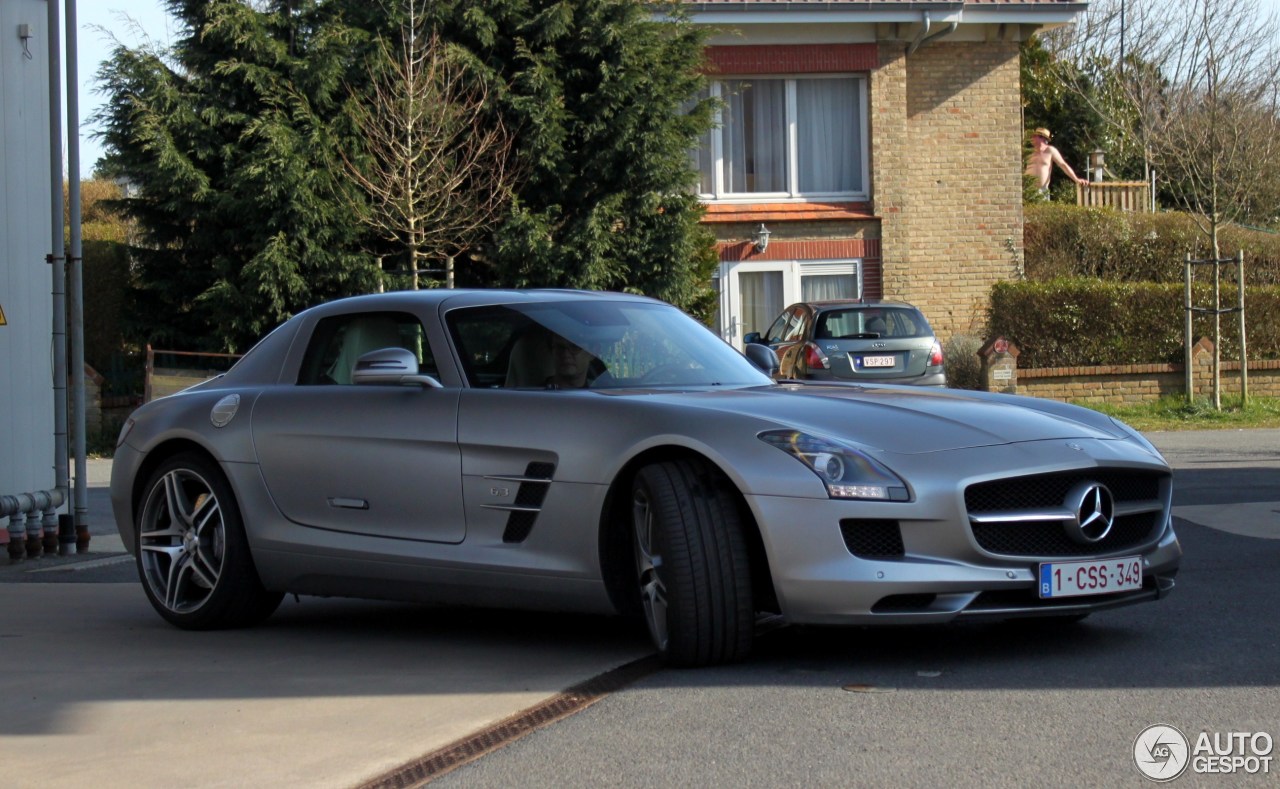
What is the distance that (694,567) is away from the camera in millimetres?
5496

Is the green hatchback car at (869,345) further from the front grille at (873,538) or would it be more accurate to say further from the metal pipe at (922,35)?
the front grille at (873,538)

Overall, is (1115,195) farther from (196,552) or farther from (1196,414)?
(196,552)

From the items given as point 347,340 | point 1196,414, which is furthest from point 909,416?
point 1196,414

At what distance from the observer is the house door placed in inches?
1013

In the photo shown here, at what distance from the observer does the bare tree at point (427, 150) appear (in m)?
20.6

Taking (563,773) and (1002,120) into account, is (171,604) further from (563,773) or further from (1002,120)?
(1002,120)

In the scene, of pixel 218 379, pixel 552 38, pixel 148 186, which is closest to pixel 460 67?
pixel 552 38

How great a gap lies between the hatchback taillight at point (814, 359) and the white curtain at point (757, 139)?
764cm

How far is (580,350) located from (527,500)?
0.79 meters

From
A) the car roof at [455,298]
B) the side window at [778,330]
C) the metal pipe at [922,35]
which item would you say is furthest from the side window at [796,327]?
the car roof at [455,298]

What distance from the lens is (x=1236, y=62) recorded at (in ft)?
83.0

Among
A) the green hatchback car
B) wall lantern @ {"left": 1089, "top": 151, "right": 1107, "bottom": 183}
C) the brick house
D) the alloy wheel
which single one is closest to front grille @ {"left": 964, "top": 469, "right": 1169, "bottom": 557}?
the alloy wheel

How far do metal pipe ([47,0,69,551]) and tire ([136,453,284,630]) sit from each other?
3.20 meters

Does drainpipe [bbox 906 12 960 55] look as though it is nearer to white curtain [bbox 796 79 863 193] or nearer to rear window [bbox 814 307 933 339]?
white curtain [bbox 796 79 863 193]
